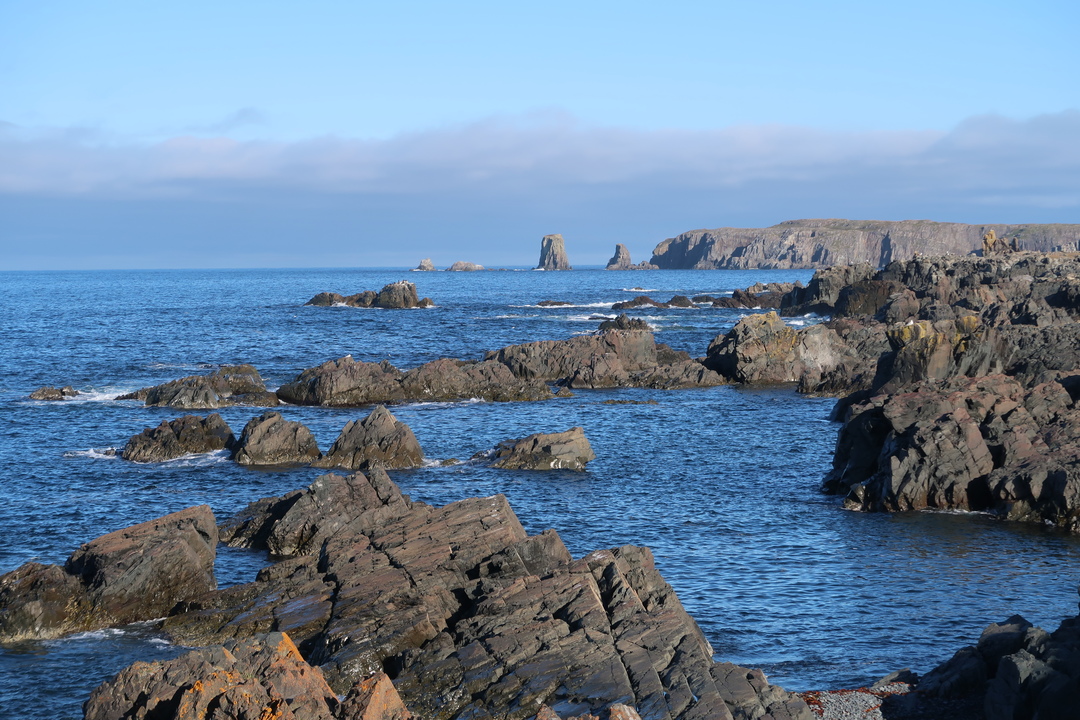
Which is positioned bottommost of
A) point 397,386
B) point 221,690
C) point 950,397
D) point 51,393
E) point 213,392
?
point 51,393

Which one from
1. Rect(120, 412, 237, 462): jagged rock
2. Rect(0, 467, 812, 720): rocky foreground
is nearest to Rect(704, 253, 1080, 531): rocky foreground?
Rect(0, 467, 812, 720): rocky foreground

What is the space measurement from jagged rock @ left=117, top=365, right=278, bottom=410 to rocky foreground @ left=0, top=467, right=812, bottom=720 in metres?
28.9

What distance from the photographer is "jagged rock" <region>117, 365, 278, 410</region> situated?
55156 millimetres

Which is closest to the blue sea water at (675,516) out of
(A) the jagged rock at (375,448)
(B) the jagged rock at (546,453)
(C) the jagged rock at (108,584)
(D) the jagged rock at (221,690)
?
(C) the jagged rock at (108,584)

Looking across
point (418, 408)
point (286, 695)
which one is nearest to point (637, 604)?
point (286, 695)

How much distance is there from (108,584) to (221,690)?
11241mm

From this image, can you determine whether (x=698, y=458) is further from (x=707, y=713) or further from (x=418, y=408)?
(x=707, y=713)

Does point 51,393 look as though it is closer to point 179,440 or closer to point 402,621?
point 179,440

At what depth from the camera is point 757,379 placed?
66062 millimetres

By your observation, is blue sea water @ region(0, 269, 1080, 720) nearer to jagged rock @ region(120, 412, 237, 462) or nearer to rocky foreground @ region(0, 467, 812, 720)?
jagged rock @ region(120, 412, 237, 462)

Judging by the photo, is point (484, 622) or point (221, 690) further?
point (484, 622)

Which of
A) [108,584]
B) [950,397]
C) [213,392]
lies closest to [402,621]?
[108,584]

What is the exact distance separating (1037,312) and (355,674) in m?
59.1

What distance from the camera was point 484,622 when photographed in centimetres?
1911
